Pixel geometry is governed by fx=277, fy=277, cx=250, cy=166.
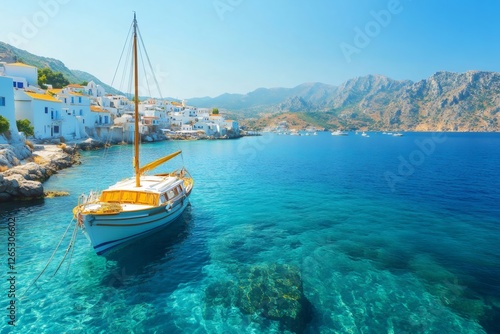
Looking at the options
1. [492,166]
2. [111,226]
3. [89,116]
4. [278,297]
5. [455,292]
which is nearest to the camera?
[278,297]

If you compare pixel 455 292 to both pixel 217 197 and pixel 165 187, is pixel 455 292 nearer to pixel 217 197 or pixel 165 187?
pixel 165 187

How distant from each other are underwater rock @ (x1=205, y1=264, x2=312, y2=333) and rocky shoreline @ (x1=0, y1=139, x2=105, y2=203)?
73.3 ft

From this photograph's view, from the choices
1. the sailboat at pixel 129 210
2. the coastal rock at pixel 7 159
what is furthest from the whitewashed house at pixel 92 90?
the sailboat at pixel 129 210

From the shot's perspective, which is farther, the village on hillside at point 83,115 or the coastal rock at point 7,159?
the village on hillside at point 83,115

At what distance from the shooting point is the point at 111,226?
51.5 feet

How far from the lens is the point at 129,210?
16484 millimetres

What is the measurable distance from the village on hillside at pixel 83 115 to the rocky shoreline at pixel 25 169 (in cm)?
559

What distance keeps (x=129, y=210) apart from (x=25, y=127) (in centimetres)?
4661

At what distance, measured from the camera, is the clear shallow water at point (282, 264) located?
1136 cm

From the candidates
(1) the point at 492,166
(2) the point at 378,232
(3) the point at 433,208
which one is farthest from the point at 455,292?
(1) the point at 492,166

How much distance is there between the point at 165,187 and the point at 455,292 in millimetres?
18288

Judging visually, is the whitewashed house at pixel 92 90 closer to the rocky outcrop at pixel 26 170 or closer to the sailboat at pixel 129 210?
the rocky outcrop at pixel 26 170

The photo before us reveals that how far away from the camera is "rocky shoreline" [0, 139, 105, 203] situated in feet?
81.7

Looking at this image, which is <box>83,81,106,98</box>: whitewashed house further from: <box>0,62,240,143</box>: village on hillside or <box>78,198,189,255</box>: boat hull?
<box>78,198,189,255</box>: boat hull
